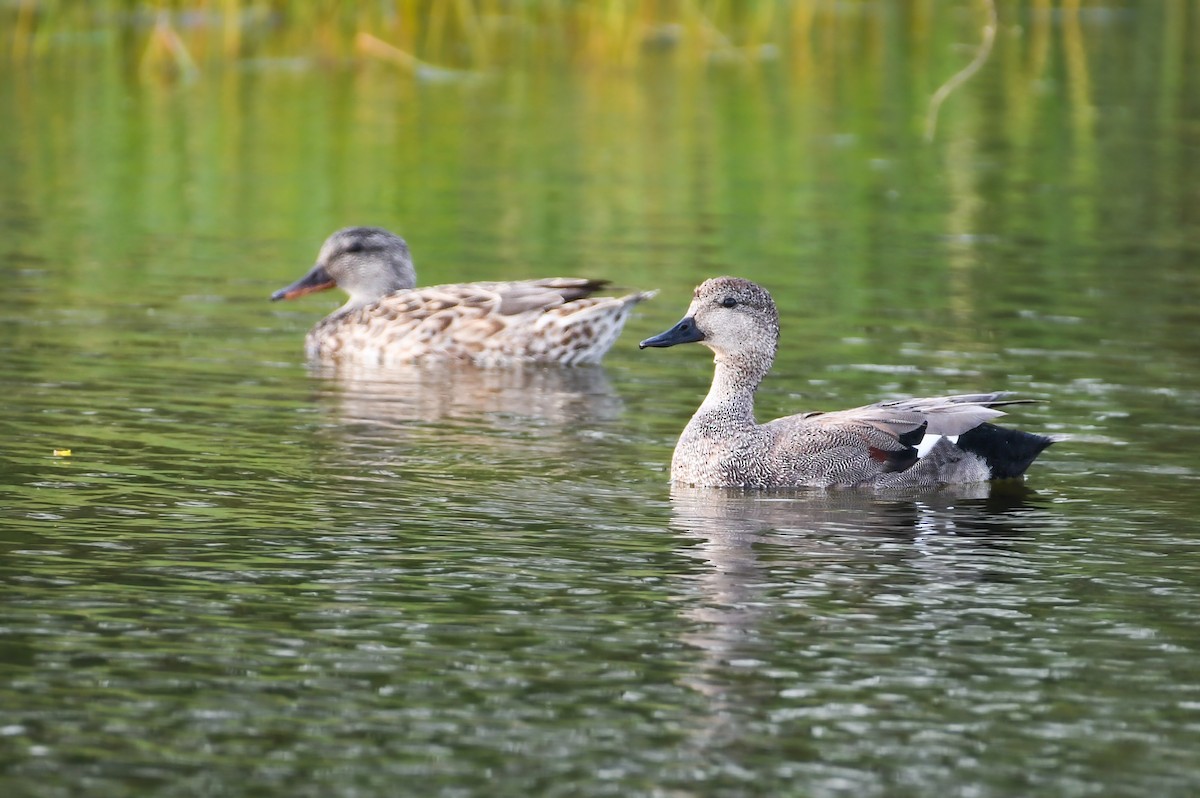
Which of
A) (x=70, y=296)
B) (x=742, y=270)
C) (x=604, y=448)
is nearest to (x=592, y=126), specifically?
(x=742, y=270)

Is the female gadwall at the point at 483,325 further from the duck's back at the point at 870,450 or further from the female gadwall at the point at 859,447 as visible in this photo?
the duck's back at the point at 870,450

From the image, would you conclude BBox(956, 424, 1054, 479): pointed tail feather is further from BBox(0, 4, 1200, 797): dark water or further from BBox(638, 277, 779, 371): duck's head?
BBox(638, 277, 779, 371): duck's head

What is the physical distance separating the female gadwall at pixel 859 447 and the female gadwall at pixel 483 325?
156 inches

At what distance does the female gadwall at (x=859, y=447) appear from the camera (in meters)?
11.3

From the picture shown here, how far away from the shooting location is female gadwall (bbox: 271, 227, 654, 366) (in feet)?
51.6

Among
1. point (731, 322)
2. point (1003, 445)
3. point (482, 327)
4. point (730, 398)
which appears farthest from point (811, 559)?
point (482, 327)

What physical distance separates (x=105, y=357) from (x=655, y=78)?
20617mm

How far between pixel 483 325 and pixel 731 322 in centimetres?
437

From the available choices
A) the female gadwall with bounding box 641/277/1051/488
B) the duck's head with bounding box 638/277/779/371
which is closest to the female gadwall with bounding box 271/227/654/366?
the duck's head with bounding box 638/277/779/371

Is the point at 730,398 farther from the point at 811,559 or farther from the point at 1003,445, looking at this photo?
the point at 811,559

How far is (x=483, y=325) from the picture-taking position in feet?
52.5

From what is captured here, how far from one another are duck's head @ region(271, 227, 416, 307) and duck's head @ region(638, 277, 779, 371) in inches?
223

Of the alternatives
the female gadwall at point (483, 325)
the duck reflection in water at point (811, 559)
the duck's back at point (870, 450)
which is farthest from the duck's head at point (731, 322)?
the female gadwall at point (483, 325)

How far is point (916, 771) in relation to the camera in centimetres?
693
